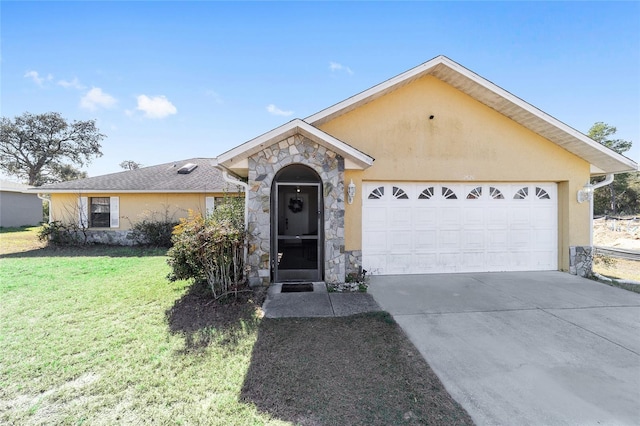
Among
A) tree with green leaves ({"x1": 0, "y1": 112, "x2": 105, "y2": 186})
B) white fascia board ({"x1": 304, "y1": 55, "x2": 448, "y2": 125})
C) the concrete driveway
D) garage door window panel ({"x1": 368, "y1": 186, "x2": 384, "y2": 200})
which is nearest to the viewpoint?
the concrete driveway

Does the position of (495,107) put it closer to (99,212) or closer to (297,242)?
(297,242)

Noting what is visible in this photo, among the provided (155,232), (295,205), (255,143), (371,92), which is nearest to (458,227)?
(371,92)

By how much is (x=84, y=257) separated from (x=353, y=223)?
11268mm

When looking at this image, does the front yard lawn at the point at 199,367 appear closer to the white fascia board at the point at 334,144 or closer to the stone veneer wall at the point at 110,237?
the white fascia board at the point at 334,144

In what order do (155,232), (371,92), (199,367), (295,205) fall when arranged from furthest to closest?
(155,232) → (295,205) → (371,92) → (199,367)

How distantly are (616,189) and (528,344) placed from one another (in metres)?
47.1

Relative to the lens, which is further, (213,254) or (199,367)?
(213,254)

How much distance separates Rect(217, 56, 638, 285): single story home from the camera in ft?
22.5

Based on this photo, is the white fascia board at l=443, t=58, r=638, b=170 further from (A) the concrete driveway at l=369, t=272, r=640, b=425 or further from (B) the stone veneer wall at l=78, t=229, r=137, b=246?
(B) the stone veneer wall at l=78, t=229, r=137, b=246

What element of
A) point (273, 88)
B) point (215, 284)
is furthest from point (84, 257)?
point (273, 88)

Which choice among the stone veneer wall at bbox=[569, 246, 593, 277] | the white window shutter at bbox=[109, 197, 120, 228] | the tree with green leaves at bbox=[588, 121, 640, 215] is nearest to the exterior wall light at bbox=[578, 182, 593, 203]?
the stone veneer wall at bbox=[569, 246, 593, 277]

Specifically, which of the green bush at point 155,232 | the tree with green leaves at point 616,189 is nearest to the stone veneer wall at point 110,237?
the green bush at point 155,232

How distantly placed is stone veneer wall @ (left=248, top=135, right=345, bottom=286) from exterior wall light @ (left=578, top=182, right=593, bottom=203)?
24.8 feet

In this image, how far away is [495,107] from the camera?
798 centimetres
